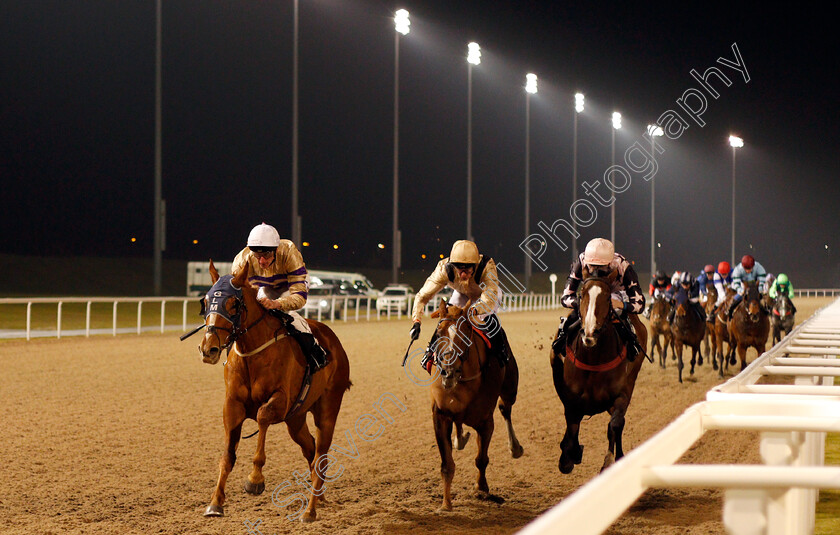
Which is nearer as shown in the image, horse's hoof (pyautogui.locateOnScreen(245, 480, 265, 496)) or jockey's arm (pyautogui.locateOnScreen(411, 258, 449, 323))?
horse's hoof (pyautogui.locateOnScreen(245, 480, 265, 496))

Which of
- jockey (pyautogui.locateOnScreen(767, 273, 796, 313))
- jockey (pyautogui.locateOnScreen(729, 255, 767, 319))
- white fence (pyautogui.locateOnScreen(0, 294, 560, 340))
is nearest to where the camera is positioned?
jockey (pyautogui.locateOnScreen(729, 255, 767, 319))

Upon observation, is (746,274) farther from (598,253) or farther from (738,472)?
(738,472)

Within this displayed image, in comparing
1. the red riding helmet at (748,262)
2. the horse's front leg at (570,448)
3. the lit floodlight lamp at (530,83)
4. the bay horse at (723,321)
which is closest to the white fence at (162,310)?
the horse's front leg at (570,448)

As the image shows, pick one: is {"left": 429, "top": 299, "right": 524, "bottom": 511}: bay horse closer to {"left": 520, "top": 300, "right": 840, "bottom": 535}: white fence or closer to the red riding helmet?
{"left": 520, "top": 300, "right": 840, "bottom": 535}: white fence

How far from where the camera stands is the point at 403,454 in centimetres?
707

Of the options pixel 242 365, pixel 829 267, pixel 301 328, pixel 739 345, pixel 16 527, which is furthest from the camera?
pixel 829 267

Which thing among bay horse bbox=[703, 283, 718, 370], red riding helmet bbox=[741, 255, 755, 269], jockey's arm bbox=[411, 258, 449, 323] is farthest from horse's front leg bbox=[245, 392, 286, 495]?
red riding helmet bbox=[741, 255, 755, 269]

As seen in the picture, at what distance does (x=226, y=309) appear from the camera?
501cm

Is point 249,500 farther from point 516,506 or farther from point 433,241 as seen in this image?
point 433,241

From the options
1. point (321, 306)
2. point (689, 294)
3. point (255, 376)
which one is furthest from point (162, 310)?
point (255, 376)

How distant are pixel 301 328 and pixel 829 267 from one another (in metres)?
67.9

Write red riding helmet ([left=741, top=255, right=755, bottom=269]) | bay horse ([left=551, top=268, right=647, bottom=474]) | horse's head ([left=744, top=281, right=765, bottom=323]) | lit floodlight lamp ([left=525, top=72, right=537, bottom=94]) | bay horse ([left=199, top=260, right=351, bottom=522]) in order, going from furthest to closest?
1. lit floodlight lamp ([left=525, top=72, right=537, bottom=94])
2. red riding helmet ([left=741, top=255, right=755, bottom=269])
3. horse's head ([left=744, top=281, right=765, bottom=323])
4. bay horse ([left=551, top=268, right=647, bottom=474])
5. bay horse ([left=199, top=260, right=351, bottom=522])

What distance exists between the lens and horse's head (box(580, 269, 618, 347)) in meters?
5.82

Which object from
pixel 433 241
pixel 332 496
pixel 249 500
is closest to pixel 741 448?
pixel 332 496
